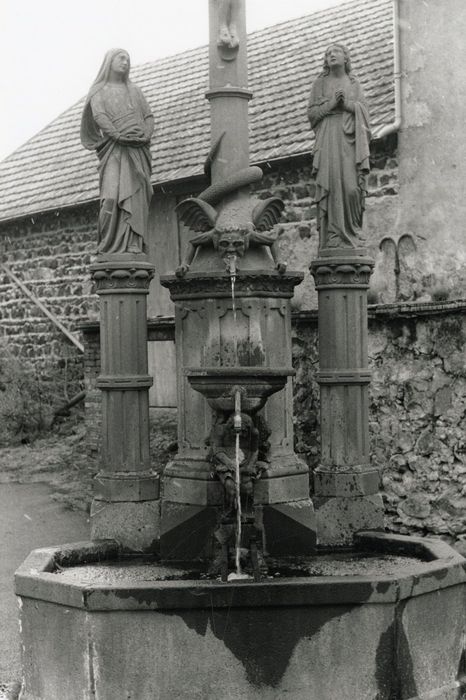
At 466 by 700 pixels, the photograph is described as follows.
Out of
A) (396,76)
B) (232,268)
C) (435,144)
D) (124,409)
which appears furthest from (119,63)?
(396,76)

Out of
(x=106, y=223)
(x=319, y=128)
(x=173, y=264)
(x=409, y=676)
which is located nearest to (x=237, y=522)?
(x=409, y=676)

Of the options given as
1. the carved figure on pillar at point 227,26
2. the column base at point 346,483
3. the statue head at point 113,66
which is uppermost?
the carved figure on pillar at point 227,26

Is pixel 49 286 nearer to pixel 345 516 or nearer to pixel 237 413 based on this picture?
pixel 345 516

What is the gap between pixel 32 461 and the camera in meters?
12.6

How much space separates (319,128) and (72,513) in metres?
5.24

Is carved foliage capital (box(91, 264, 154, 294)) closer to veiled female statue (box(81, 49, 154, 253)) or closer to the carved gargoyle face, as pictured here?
veiled female statue (box(81, 49, 154, 253))

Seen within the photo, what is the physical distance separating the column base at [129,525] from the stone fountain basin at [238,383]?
1.04 metres

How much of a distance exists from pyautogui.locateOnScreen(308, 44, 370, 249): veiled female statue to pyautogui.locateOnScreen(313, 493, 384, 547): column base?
158 cm

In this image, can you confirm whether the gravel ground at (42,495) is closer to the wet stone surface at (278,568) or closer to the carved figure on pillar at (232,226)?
the wet stone surface at (278,568)

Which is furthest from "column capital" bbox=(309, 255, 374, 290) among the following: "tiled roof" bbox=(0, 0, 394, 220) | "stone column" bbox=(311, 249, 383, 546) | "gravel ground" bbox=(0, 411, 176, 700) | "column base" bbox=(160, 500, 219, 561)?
"tiled roof" bbox=(0, 0, 394, 220)

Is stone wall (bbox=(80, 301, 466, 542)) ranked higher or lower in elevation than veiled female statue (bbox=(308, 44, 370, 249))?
lower

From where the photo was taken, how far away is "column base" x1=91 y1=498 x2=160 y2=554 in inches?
233

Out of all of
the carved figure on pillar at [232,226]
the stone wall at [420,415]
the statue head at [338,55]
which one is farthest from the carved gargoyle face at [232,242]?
the stone wall at [420,415]

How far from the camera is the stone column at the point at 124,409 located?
598 centimetres
